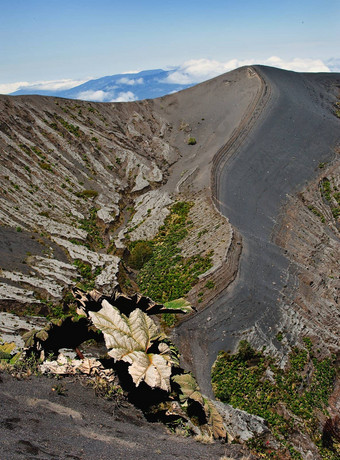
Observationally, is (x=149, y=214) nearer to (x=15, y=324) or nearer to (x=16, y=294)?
(x=16, y=294)

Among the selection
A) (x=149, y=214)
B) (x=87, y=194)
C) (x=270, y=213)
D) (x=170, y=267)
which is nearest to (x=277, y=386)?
(x=170, y=267)

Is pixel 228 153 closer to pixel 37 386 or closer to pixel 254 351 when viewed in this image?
pixel 254 351

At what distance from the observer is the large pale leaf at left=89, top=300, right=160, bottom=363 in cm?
955

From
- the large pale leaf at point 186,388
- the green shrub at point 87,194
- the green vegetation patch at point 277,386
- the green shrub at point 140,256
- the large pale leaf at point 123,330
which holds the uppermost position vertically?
the green shrub at point 87,194

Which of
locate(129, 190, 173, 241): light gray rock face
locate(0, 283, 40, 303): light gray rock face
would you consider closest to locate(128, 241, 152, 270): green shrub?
locate(129, 190, 173, 241): light gray rock face

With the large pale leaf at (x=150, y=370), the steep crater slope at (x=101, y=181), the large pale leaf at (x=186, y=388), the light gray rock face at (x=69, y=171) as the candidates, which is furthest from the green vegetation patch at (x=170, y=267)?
the large pale leaf at (x=150, y=370)

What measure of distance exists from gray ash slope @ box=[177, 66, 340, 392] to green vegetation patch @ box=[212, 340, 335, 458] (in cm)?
90

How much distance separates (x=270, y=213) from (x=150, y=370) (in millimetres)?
32638

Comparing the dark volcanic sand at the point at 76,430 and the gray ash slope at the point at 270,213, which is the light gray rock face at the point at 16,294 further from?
the dark volcanic sand at the point at 76,430

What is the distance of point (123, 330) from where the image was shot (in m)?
9.91

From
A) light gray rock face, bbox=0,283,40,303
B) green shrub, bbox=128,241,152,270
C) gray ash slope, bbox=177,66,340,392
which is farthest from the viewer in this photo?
green shrub, bbox=128,241,152,270

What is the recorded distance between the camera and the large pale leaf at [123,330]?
31.3 feet

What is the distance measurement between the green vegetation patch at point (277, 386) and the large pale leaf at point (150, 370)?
49.1 feet

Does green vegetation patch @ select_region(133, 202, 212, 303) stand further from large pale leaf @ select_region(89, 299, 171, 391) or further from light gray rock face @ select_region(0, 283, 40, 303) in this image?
large pale leaf @ select_region(89, 299, 171, 391)
